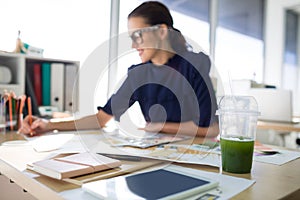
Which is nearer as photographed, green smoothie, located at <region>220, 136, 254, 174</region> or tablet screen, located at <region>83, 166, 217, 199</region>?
tablet screen, located at <region>83, 166, 217, 199</region>

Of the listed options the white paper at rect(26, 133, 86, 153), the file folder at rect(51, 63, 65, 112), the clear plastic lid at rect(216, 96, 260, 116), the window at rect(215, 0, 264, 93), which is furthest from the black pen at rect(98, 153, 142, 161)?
the window at rect(215, 0, 264, 93)

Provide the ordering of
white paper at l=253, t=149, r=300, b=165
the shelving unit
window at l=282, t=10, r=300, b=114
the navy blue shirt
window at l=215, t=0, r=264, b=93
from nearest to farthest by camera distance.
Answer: white paper at l=253, t=149, r=300, b=165
the navy blue shirt
the shelving unit
window at l=215, t=0, r=264, b=93
window at l=282, t=10, r=300, b=114

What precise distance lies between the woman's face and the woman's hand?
1.46ft

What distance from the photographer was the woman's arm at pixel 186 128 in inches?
38.6

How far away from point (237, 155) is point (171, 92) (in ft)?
2.58

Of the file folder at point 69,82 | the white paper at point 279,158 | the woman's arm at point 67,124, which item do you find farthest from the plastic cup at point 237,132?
the file folder at point 69,82

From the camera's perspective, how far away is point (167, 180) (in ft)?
1.47

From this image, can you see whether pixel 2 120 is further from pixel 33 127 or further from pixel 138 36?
pixel 138 36

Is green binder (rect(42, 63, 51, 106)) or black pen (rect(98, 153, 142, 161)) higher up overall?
green binder (rect(42, 63, 51, 106))

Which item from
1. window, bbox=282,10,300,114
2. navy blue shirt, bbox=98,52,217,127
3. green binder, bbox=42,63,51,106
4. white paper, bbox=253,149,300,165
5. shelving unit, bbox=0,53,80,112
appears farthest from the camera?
window, bbox=282,10,300,114

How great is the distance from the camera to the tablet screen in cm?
38

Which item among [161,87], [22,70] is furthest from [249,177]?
[22,70]

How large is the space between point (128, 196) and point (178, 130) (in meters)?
0.69

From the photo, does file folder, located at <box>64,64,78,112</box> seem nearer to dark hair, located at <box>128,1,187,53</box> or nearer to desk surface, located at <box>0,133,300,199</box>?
dark hair, located at <box>128,1,187,53</box>
